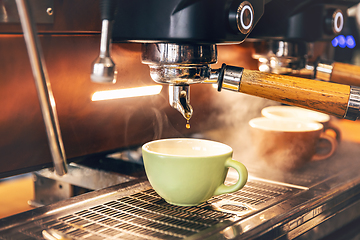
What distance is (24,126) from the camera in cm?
54

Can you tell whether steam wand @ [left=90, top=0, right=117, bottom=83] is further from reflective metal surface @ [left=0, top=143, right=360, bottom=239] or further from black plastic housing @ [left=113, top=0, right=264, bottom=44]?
reflective metal surface @ [left=0, top=143, right=360, bottom=239]

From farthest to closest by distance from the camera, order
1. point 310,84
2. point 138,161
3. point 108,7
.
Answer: point 138,161, point 310,84, point 108,7

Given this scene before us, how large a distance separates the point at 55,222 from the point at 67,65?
22cm

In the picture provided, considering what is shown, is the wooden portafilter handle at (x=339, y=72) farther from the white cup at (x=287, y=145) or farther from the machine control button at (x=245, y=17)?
the machine control button at (x=245, y=17)

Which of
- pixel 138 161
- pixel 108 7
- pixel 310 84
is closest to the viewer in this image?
pixel 108 7

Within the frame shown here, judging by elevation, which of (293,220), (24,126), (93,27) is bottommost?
(293,220)

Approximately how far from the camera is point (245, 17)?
0.50 meters

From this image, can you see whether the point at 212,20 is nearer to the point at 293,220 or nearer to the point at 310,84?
the point at 310,84

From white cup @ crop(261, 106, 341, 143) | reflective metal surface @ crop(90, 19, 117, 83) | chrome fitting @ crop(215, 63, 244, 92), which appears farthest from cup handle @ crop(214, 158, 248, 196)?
white cup @ crop(261, 106, 341, 143)

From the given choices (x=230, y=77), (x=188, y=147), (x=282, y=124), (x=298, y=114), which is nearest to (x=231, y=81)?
(x=230, y=77)

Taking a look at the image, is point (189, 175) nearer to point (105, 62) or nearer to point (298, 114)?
point (105, 62)

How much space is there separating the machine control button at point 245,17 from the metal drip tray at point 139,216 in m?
0.24

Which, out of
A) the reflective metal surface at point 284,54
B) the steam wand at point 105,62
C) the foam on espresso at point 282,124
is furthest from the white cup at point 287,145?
the steam wand at point 105,62

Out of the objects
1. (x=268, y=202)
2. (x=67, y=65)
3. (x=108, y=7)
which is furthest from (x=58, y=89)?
(x=268, y=202)
